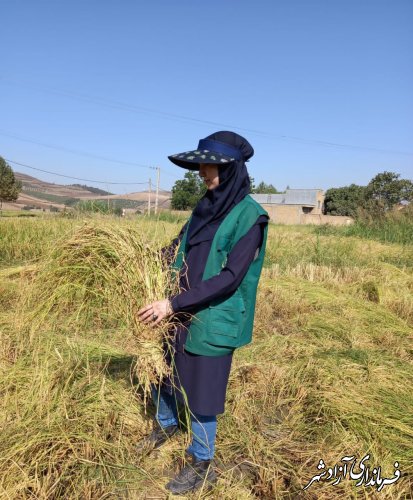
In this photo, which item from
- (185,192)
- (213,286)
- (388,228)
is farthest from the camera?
(185,192)

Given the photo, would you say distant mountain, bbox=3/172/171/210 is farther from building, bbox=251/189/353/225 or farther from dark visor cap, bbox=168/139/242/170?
building, bbox=251/189/353/225

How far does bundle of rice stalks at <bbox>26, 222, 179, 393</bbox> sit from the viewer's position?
1.65m

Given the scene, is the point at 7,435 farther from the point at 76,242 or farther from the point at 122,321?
the point at 76,242

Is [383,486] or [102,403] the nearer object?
[383,486]

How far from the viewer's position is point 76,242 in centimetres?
171

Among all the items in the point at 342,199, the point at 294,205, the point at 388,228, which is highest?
the point at 342,199

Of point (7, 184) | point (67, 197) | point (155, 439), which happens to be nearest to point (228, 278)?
point (155, 439)

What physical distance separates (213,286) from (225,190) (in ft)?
1.37

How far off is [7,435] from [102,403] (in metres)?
0.46

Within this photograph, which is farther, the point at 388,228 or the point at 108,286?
the point at 388,228

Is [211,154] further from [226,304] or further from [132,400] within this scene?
[132,400]

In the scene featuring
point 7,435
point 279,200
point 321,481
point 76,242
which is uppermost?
point 279,200

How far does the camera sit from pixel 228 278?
56.6 inches

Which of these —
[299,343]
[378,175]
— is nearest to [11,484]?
[299,343]
